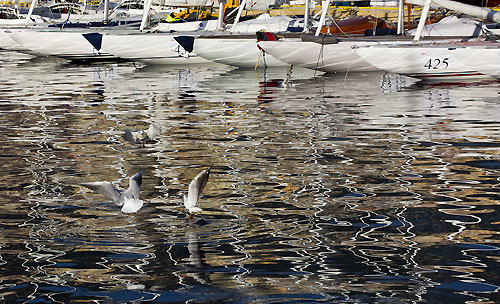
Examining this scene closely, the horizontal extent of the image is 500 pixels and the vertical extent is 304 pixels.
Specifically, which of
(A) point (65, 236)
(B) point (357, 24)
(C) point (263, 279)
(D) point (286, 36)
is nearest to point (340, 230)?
(C) point (263, 279)

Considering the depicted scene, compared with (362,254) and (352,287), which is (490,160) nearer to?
(362,254)

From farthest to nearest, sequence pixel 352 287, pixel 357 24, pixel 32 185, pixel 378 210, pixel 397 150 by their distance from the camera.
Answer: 1. pixel 357 24
2. pixel 397 150
3. pixel 32 185
4. pixel 378 210
5. pixel 352 287

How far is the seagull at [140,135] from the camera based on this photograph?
54.3 feet

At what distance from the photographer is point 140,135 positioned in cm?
1673

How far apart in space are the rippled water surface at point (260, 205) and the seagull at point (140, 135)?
0.16 m

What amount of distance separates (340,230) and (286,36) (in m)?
24.4

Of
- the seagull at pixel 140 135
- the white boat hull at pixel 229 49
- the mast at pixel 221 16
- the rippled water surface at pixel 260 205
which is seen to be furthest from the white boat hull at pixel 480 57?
the mast at pixel 221 16

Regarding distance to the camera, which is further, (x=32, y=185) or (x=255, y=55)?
(x=255, y=55)

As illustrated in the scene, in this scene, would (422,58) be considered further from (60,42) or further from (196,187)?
(196,187)

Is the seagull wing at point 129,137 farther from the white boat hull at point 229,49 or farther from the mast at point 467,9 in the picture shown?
the white boat hull at point 229,49

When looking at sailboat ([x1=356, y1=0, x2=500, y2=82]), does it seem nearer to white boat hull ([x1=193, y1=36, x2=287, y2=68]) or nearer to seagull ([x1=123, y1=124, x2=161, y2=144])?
white boat hull ([x1=193, y1=36, x2=287, y2=68])

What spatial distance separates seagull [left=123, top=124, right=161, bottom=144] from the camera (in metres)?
16.6

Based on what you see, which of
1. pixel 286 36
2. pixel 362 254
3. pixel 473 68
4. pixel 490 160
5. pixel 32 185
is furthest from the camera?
pixel 286 36

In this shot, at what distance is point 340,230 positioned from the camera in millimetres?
10375
